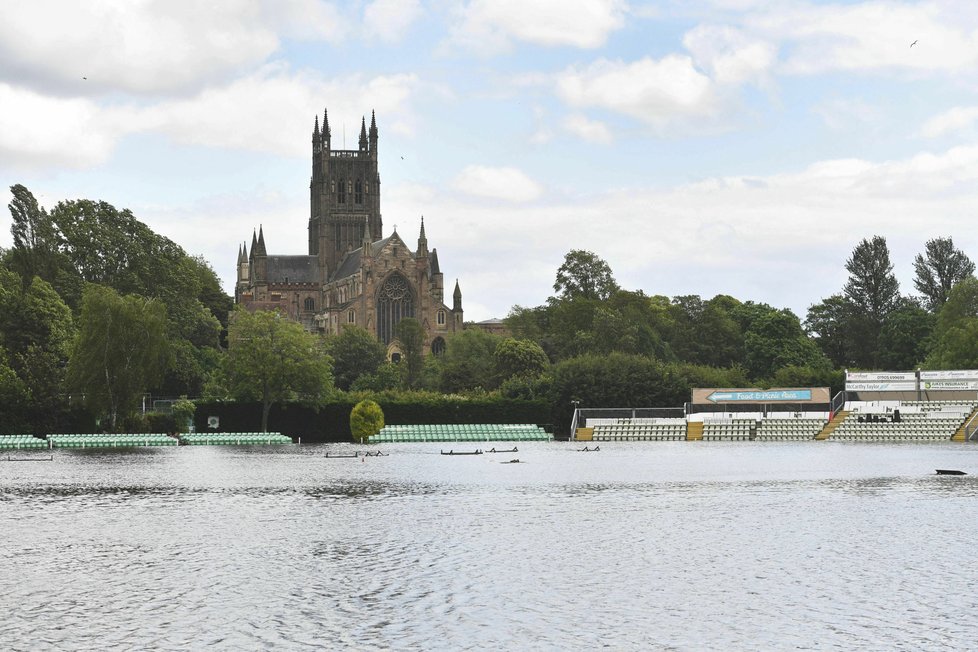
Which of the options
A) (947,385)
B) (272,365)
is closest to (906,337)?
(947,385)

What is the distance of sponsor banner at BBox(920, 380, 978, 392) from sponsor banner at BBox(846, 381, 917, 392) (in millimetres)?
890

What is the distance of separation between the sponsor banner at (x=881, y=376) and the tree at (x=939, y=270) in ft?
195

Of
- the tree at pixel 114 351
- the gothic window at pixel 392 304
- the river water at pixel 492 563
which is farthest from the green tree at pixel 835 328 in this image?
the river water at pixel 492 563

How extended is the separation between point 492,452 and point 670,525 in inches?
1936

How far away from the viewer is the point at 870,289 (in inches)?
6491

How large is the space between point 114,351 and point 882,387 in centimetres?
5846

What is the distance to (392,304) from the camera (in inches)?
7736

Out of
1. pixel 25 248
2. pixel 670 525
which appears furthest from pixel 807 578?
pixel 25 248

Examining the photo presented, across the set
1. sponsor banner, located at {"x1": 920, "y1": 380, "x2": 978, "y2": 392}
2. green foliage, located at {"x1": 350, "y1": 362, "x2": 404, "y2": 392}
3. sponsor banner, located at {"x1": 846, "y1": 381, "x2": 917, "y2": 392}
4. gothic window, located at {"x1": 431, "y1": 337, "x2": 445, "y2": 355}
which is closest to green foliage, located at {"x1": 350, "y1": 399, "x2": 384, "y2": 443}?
sponsor banner, located at {"x1": 846, "y1": 381, "x2": 917, "y2": 392}

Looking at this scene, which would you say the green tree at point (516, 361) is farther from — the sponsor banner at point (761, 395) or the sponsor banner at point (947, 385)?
the sponsor banner at point (947, 385)

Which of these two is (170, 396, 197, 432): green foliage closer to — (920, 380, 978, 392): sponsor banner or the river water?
the river water

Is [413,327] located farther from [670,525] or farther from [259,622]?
[259,622]

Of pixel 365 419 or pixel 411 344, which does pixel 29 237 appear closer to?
pixel 365 419

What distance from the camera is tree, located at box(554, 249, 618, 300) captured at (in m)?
172
